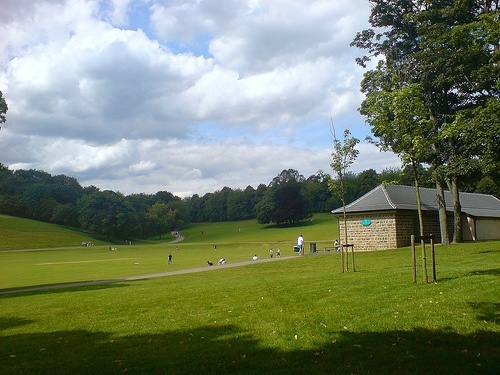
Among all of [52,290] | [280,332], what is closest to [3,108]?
[52,290]

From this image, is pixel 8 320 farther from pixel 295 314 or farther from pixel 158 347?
pixel 295 314

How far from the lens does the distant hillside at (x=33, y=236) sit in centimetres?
8088

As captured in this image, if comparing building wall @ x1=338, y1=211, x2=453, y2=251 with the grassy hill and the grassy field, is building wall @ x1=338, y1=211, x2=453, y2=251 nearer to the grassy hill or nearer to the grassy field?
the grassy field

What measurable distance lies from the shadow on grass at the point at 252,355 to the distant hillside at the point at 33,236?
76597 millimetres

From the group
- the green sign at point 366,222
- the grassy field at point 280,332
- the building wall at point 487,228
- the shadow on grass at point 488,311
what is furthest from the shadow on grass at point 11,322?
the building wall at point 487,228

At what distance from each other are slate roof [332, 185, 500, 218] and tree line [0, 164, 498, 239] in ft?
129

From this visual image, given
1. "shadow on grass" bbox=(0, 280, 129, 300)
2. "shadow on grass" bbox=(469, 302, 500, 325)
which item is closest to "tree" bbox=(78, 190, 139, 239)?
"shadow on grass" bbox=(0, 280, 129, 300)

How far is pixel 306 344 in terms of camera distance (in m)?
6.89

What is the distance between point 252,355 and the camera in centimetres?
659

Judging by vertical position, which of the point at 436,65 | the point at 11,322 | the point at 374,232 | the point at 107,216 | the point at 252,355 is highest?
the point at 436,65

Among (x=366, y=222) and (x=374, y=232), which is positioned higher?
(x=366, y=222)

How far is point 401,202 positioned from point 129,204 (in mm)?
93099

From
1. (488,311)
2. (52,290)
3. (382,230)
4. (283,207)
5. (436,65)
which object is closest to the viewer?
(488,311)

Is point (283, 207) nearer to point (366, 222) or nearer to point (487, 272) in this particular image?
point (366, 222)
